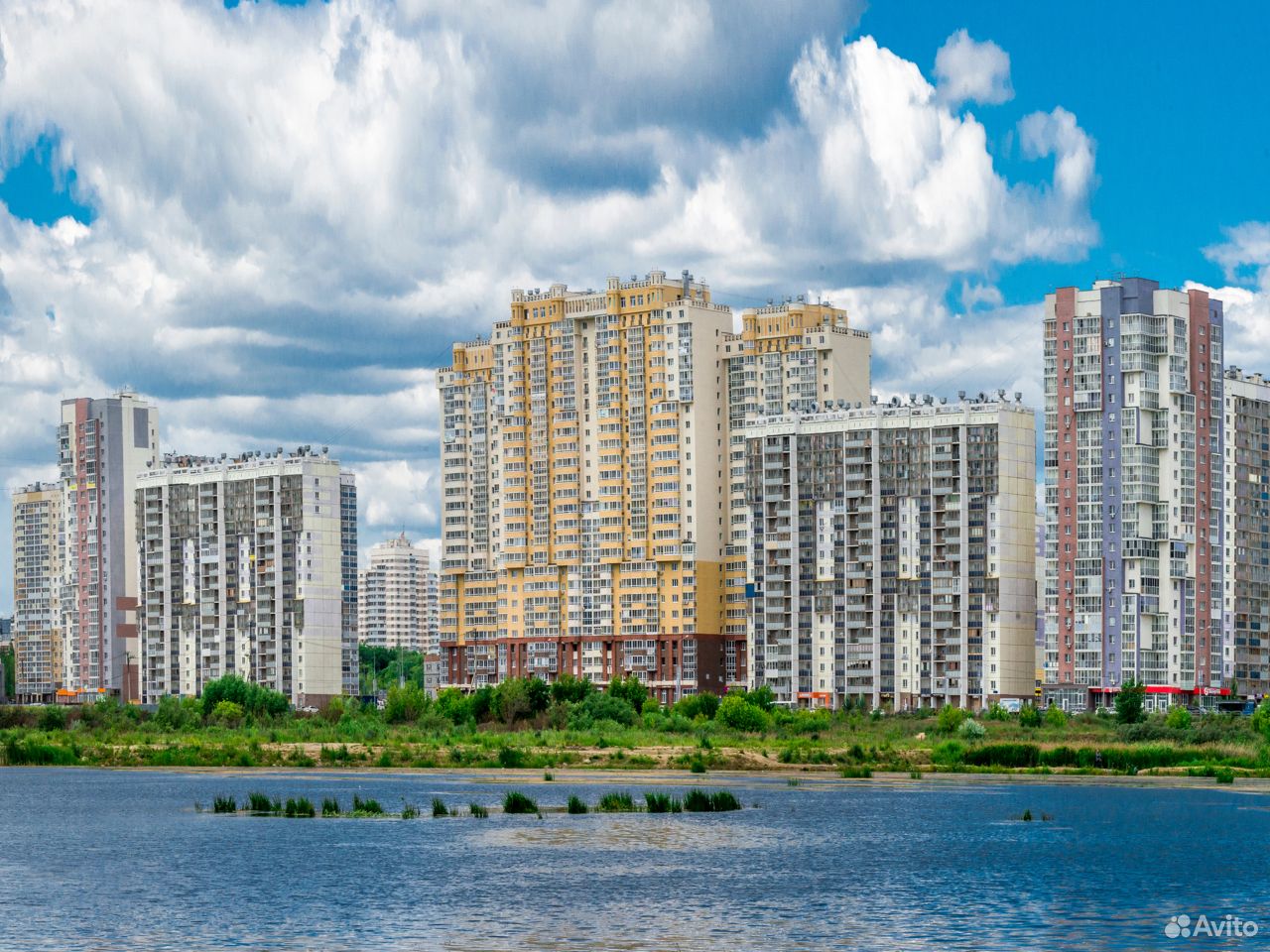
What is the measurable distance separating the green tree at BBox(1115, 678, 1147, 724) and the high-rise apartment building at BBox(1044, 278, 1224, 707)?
30.4 feet

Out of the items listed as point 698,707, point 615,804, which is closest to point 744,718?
point 698,707

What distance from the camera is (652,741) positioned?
157125mm

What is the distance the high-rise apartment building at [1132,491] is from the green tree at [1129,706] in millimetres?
9269

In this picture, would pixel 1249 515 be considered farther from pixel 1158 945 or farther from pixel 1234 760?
pixel 1158 945

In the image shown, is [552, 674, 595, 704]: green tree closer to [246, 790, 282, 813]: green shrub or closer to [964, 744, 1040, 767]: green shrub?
[964, 744, 1040, 767]: green shrub

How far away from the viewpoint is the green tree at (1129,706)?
168 metres

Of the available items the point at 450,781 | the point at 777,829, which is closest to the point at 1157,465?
the point at 450,781

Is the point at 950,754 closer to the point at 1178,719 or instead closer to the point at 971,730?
the point at 971,730

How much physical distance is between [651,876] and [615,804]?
76.5 ft

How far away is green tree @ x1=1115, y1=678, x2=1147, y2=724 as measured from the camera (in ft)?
550

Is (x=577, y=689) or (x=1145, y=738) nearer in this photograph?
(x=1145, y=738)

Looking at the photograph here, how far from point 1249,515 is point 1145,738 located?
164ft

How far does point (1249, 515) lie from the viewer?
194m

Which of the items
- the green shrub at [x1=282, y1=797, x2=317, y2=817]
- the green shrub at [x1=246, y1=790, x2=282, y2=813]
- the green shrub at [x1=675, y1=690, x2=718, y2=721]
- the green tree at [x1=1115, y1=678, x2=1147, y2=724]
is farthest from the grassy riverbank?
the green shrub at [x1=282, y1=797, x2=317, y2=817]
